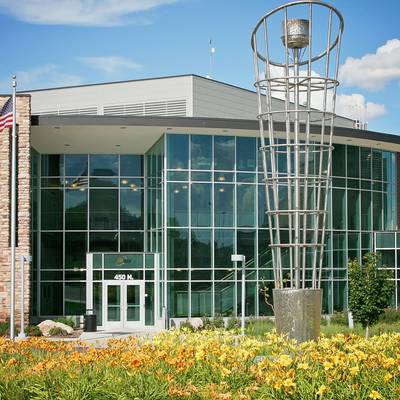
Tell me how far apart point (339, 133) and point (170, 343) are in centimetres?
2430

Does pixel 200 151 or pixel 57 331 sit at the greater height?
pixel 200 151

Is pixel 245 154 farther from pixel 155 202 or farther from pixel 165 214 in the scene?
pixel 155 202

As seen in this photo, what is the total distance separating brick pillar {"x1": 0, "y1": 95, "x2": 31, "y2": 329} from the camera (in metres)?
30.5

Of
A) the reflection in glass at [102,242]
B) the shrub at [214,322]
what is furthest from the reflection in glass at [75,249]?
the shrub at [214,322]

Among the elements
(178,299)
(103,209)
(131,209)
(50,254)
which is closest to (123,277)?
(178,299)

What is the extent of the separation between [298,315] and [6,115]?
18130 mm

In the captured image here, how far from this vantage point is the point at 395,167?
38.8 metres

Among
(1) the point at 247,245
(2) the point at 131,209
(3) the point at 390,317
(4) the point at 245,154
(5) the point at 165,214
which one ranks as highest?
(4) the point at 245,154

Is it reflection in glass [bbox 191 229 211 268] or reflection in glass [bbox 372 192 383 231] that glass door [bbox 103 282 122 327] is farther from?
reflection in glass [bbox 372 192 383 231]

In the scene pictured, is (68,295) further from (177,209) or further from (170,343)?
(170,343)

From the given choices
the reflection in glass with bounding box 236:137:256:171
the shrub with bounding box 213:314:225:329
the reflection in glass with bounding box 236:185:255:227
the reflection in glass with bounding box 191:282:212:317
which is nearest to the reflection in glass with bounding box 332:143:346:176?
the reflection in glass with bounding box 236:137:256:171

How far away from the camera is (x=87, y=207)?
123ft

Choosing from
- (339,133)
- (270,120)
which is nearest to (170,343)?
(270,120)

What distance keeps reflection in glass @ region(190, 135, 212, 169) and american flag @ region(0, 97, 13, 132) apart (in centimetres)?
748
